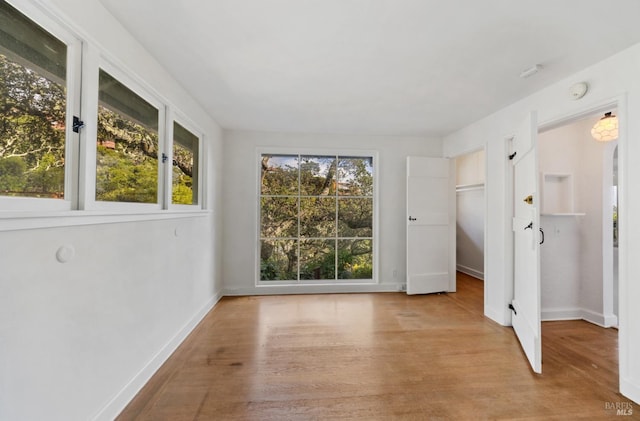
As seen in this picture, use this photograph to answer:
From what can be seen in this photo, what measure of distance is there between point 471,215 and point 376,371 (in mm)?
4214

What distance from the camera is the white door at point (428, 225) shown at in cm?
400

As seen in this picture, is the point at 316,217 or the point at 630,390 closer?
the point at 630,390

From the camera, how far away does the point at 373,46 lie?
1870 millimetres

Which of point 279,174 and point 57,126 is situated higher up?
point 279,174

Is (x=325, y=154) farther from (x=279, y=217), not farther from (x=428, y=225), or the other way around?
(x=428, y=225)

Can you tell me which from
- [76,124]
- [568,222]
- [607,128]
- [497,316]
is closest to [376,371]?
[497,316]

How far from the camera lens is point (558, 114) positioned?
2.34m

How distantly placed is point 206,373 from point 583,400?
8.67ft

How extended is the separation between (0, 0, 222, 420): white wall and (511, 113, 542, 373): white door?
2947 millimetres

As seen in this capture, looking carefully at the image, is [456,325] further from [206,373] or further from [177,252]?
[177,252]

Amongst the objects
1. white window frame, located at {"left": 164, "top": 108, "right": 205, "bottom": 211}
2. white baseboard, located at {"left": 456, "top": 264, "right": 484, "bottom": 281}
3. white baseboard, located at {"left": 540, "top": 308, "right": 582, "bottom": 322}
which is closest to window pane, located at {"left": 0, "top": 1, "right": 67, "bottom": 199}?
white window frame, located at {"left": 164, "top": 108, "right": 205, "bottom": 211}

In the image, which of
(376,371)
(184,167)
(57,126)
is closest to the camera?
(57,126)

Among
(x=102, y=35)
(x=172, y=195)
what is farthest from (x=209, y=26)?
(x=172, y=195)

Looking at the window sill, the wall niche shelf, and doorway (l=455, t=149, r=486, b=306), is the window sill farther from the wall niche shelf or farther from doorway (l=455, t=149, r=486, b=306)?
doorway (l=455, t=149, r=486, b=306)
